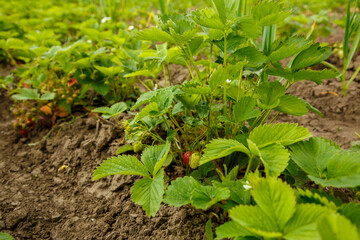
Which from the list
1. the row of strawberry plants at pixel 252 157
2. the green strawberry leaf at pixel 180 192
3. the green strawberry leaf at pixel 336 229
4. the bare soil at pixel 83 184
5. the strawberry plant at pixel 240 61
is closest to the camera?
the green strawberry leaf at pixel 336 229

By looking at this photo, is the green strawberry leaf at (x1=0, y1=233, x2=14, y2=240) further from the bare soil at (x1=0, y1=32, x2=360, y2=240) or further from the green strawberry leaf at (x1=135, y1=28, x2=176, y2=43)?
the green strawberry leaf at (x1=135, y1=28, x2=176, y2=43)

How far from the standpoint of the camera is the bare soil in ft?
3.06

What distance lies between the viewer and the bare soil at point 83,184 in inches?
36.7

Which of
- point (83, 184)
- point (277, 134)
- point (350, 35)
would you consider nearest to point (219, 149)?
point (277, 134)

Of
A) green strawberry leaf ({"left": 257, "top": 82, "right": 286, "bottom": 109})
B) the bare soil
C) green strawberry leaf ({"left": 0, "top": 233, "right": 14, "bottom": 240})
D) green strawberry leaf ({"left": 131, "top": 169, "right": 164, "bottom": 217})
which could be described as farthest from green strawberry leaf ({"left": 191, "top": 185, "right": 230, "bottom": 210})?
green strawberry leaf ({"left": 0, "top": 233, "right": 14, "bottom": 240})

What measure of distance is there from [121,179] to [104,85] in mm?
659

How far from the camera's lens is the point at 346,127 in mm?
1411

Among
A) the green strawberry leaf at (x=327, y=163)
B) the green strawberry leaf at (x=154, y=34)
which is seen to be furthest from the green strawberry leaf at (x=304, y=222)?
the green strawberry leaf at (x=154, y=34)

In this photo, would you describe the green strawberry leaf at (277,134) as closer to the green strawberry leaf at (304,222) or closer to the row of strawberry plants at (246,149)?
the row of strawberry plants at (246,149)

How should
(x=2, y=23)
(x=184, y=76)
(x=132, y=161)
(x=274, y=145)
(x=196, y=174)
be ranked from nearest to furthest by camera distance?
(x=274, y=145), (x=132, y=161), (x=196, y=174), (x=184, y=76), (x=2, y=23)

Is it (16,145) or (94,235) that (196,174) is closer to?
(94,235)

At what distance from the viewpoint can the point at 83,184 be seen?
116cm

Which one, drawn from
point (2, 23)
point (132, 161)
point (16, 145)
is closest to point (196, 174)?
point (132, 161)

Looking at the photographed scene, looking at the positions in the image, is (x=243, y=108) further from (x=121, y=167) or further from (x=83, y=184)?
Answer: (x=83, y=184)
